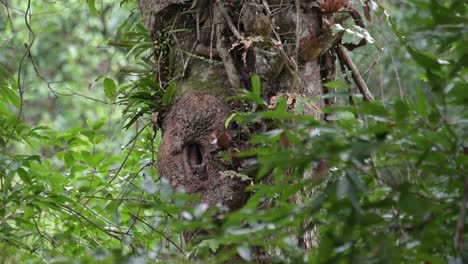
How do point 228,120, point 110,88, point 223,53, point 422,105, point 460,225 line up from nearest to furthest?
1. point 460,225
2. point 422,105
3. point 228,120
4. point 223,53
5. point 110,88

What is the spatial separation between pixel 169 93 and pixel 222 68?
0.17 meters

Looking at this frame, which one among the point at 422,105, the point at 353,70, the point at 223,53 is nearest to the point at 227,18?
the point at 223,53

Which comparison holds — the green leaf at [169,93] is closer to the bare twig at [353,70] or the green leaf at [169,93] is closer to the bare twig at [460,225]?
the bare twig at [353,70]

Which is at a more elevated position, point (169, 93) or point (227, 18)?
point (227, 18)

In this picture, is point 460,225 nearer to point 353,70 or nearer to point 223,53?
point 223,53

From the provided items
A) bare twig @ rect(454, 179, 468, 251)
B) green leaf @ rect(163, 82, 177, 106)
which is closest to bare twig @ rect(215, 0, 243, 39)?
green leaf @ rect(163, 82, 177, 106)

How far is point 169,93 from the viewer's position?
2072mm

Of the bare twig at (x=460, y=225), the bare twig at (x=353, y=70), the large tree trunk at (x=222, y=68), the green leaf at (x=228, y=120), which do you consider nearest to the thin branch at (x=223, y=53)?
the large tree trunk at (x=222, y=68)

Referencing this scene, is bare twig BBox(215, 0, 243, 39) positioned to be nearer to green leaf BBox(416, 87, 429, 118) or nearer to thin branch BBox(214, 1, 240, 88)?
thin branch BBox(214, 1, 240, 88)

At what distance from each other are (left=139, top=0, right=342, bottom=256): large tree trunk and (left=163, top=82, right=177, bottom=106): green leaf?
19 millimetres

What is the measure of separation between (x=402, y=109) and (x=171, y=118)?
3.34ft

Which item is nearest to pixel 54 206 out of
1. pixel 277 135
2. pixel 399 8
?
pixel 277 135

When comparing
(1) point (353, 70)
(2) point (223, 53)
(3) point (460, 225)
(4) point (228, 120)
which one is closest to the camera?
(3) point (460, 225)

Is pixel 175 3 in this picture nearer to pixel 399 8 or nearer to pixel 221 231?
pixel 221 231
